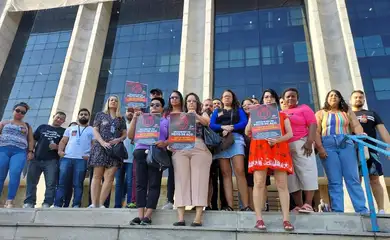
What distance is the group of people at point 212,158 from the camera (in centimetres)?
418

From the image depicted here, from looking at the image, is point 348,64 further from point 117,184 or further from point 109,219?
point 109,219

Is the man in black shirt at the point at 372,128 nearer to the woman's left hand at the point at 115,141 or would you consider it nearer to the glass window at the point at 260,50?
the woman's left hand at the point at 115,141

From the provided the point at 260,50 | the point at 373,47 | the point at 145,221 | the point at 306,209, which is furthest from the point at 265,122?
the point at 373,47

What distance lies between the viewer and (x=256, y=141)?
4.26m

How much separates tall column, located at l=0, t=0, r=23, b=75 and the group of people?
517 inches

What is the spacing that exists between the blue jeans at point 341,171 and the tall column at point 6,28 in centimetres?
1728

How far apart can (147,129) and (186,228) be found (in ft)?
4.69

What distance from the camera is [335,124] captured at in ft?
16.3

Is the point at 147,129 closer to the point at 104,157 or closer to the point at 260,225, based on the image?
the point at 104,157

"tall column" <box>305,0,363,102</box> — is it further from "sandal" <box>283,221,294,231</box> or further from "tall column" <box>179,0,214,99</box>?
"sandal" <box>283,221,294,231</box>

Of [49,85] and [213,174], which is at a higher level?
[49,85]

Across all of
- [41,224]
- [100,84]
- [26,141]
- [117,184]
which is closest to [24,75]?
[100,84]

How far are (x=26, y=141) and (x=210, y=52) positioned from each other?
9.37m

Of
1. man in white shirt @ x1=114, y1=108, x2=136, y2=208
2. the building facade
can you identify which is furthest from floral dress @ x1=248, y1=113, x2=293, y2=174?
the building facade
